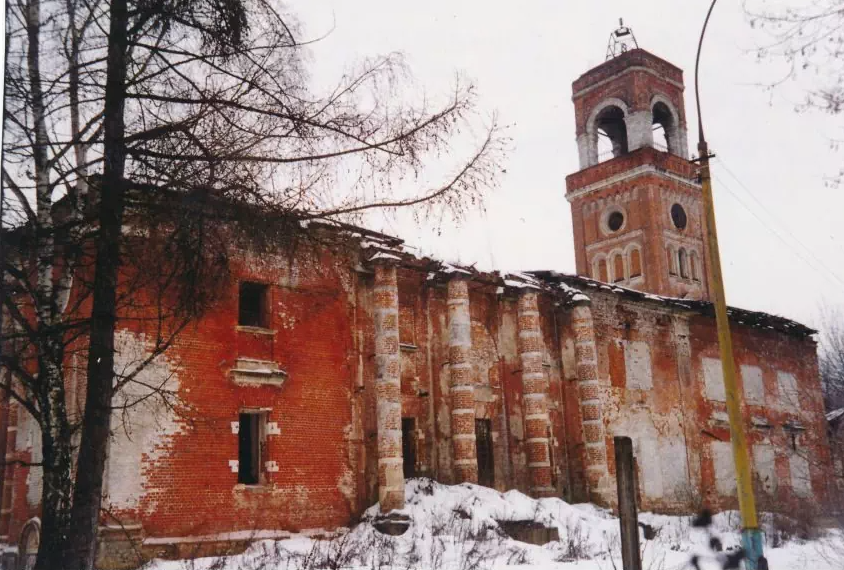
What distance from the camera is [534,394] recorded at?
16.3m

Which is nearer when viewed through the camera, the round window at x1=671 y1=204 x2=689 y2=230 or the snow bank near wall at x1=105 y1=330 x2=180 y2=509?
the round window at x1=671 y1=204 x2=689 y2=230

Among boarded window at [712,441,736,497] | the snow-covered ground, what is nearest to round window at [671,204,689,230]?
boarded window at [712,441,736,497]

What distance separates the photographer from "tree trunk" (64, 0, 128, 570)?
5.11 m

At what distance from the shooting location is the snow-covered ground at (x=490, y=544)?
6609mm

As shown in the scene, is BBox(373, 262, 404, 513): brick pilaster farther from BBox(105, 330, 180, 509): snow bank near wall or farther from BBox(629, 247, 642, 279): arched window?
BBox(629, 247, 642, 279): arched window

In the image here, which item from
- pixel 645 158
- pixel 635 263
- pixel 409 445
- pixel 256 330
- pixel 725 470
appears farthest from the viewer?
pixel 635 263

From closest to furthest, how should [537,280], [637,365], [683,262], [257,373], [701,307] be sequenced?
[683,262]
[701,307]
[257,373]
[537,280]
[637,365]

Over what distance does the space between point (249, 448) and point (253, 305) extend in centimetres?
225

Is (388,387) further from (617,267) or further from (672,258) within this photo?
(617,267)

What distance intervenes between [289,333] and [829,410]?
8294mm

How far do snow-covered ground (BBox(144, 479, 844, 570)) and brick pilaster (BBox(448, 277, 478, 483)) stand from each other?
20.8 inches

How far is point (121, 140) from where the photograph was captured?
5.34m

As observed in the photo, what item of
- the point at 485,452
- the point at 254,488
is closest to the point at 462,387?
the point at 485,452

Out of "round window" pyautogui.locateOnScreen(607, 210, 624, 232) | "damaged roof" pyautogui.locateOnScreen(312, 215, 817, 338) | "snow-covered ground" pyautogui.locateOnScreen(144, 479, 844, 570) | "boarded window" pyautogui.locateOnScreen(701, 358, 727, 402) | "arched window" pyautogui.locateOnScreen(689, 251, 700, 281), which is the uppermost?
"round window" pyautogui.locateOnScreen(607, 210, 624, 232)
